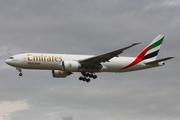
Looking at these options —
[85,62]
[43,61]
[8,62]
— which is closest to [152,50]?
[85,62]

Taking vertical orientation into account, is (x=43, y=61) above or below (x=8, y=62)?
below

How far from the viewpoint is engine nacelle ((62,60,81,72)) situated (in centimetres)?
6059

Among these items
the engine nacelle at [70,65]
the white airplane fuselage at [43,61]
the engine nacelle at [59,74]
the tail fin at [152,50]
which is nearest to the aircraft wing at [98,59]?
the engine nacelle at [70,65]

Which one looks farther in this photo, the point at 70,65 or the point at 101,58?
the point at 101,58

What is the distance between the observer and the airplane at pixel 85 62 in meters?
60.2

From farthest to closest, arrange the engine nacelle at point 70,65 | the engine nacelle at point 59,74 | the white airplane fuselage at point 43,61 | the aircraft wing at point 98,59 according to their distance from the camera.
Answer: the engine nacelle at point 59,74 < the engine nacelle at point 70,65 < the white airplane fuselage at point 43,61 < the aircraft wing at point 98,59

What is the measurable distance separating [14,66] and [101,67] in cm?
1125

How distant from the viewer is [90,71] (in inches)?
2485

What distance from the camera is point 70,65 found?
60781 millimetres

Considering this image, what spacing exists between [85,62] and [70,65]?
218cm

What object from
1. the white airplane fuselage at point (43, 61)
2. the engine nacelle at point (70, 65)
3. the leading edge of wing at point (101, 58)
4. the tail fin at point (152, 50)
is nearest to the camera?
the leading edge of wing at point (101, 58)

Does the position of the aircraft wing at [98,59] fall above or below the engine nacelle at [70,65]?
above

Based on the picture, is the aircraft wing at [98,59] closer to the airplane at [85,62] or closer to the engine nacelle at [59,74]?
the airplane at [85,62]

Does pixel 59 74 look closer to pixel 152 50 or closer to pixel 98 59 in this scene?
pixel 98 59
